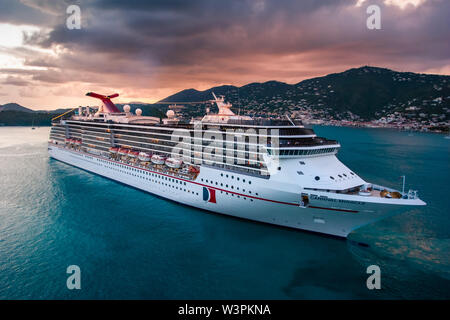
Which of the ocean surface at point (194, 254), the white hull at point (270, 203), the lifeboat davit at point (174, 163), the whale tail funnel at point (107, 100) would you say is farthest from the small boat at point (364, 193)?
the whale tail funnel at point (107, 100)

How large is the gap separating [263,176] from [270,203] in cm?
179

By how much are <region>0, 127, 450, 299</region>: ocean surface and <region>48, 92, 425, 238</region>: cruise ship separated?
1.35 meters

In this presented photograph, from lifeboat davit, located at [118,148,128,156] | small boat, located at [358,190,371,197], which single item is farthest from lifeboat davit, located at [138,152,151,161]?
small boat, located at [358,190,371,197]

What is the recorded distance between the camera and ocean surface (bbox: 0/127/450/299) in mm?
11234

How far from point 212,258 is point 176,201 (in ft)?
28.1

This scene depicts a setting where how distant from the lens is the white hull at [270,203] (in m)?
13.8

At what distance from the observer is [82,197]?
23.1 meters

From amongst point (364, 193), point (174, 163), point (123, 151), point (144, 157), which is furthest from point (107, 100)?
point (364, 193)

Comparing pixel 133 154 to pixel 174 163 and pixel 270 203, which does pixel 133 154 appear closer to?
pixel 174 163

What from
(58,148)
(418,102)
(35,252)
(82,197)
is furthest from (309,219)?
(418,102)

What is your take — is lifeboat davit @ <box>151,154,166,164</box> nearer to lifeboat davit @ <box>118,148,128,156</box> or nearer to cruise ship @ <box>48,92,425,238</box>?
cruise ship @ <box>48,92,425,238</box>

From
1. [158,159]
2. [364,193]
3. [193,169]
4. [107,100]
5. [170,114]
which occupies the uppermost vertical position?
[107,100]

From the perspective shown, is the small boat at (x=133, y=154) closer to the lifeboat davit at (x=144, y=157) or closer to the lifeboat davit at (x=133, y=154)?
the lifeboat davit at (x=133, y=154)

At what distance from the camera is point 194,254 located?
13953 millimetres
